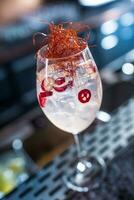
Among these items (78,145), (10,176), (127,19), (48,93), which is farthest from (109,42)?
(48,93)

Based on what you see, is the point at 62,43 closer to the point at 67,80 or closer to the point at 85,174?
the point at 67,80

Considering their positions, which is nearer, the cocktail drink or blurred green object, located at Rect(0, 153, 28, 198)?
the cocktail drink

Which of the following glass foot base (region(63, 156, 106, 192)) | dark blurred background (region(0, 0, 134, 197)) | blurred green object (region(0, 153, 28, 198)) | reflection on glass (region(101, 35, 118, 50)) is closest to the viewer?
glass foot base (region(63, 156, 106, 192))

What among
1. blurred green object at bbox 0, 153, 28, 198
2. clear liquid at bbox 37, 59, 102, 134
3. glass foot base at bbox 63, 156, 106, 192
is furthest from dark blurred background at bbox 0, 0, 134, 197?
clear liquid at bbox 37, 59, 102, 134

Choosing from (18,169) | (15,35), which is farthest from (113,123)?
(15,35)

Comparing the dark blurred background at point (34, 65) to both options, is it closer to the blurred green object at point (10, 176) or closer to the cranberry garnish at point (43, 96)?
the blurred green object at point (10, 176)

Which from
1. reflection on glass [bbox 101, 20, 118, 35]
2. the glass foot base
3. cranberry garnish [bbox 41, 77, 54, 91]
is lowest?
reflection on glass [bbox 101, 20, 118, 35]

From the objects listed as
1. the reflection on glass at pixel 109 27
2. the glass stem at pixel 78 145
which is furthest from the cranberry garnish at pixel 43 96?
the reflection on glass at pixel 109 27

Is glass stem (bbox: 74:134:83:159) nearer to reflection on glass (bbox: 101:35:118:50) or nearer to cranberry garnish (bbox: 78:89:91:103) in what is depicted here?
cranberry garnish (bbox: 78:89:91:103)
